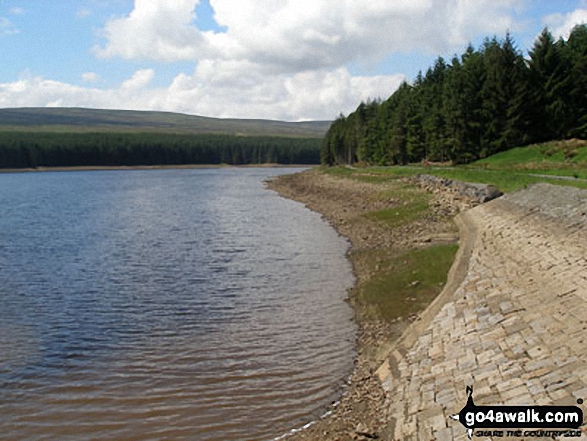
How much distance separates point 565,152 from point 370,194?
15.1 m

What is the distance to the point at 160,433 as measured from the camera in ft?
32.6

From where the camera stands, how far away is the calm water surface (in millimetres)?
10578

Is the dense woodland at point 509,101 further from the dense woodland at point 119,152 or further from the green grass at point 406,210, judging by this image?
the dense woodland at point 119,152

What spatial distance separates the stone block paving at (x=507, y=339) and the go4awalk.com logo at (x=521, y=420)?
14 cm

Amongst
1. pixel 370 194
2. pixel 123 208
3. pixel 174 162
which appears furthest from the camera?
pixel 174 162

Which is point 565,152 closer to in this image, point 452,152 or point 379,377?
point 452,152

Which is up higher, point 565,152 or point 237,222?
point 565,152

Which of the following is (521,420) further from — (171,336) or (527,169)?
(527,169)

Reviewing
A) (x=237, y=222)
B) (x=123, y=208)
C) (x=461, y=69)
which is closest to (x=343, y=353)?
(x=237, y=222)

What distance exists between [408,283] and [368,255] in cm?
644

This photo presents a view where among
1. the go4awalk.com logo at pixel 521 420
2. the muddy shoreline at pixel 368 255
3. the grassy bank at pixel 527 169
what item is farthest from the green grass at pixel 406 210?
the go4awalk.com logo at pixel 521 420

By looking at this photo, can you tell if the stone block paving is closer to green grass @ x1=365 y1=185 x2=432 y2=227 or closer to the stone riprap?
the stone riprap

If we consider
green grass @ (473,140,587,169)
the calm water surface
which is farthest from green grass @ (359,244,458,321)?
green grass @ (473,140,587,169)

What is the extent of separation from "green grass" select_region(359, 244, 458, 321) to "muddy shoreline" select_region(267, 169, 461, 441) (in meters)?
0.30
